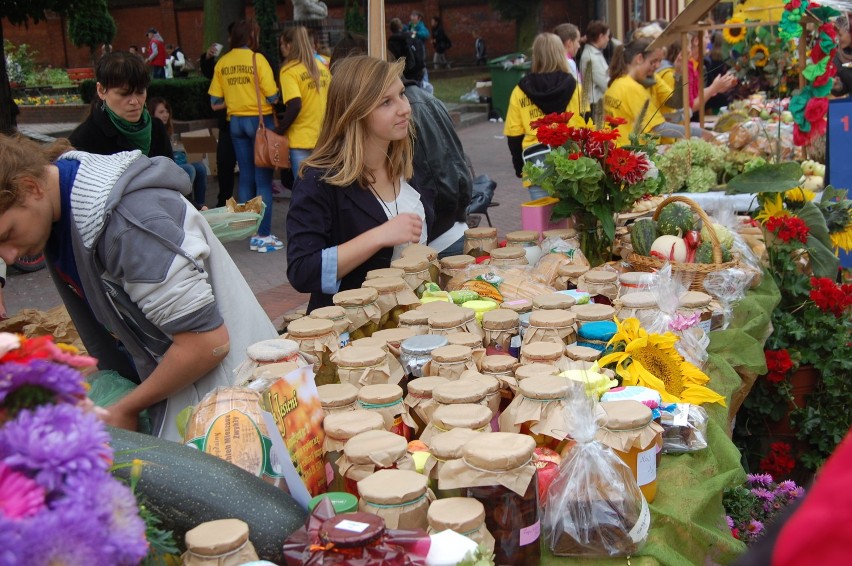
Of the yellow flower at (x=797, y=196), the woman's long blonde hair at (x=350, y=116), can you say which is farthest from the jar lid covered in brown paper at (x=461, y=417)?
the yellow flower at (x=797, y=196)

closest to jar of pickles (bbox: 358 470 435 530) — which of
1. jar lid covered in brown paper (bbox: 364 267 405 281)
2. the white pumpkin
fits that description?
jar lid covered in brown paper (bbox: 364 267 405 281)

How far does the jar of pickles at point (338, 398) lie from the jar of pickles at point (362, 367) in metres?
0.12

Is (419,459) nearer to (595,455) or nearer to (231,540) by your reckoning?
(595,455)

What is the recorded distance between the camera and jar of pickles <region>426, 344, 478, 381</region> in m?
2.03

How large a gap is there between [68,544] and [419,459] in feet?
2.71

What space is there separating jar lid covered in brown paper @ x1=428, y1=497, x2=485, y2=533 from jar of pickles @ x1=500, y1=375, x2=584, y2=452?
39cm

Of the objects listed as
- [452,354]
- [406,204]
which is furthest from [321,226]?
[452,354]

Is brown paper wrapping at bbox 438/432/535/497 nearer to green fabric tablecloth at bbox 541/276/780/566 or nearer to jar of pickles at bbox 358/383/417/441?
green fabric tablecloth at bbox 541/276/780/566

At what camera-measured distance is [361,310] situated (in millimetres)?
2508

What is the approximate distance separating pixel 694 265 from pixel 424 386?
1619 mm

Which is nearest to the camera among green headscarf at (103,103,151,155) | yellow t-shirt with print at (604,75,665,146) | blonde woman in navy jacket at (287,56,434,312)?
blonde woman in navy jacket at (287,56,434,312)

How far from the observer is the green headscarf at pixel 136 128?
189 inches

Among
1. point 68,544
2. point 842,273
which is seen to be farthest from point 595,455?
point 842,273

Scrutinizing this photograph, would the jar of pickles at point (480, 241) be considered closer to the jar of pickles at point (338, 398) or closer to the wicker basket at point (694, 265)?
the wicker basket at point (694, 265)
